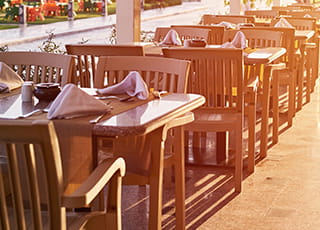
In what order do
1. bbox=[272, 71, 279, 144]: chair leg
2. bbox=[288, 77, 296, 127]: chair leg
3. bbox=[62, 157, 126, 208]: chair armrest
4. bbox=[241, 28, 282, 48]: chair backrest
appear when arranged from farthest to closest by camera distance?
bbox=[288, 77, 296, 127]: chair leg < bbox=[241, 28, 282, 48]: chair backrest < bbox=[272, 71, 279, 144]: chair leg < bbox=[62, 157, 126, 208]: chair armrest

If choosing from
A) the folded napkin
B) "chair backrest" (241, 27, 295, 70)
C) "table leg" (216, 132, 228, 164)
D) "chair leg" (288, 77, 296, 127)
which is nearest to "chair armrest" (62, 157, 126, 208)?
the folded napkin

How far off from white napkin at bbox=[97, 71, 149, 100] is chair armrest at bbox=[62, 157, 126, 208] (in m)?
0.60

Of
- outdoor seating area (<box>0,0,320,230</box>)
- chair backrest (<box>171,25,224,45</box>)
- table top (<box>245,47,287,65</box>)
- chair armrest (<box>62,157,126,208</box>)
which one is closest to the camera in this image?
chair armrest (<box>62,157,126,208</box>)

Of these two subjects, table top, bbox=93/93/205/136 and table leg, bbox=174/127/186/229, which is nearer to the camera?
table top, bbox=93/93/205/136

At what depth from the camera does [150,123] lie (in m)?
2.74

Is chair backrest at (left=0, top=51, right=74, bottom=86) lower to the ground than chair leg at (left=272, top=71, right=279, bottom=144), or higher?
higher

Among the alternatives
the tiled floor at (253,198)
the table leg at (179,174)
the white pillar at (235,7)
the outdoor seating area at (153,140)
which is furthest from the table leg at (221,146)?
the white pillar at (235,7)

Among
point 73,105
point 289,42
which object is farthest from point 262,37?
point 73,105

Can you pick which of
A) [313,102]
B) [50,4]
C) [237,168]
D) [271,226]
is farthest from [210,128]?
[50,4]

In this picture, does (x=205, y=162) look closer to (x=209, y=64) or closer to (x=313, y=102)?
(x=209, y=64)

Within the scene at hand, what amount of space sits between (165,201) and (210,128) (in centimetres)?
48

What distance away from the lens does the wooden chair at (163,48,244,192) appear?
4473mm

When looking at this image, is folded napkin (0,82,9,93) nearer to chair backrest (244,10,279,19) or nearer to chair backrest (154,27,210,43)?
chair backrest (154,27,210,43)

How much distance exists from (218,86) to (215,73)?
0.27ft
